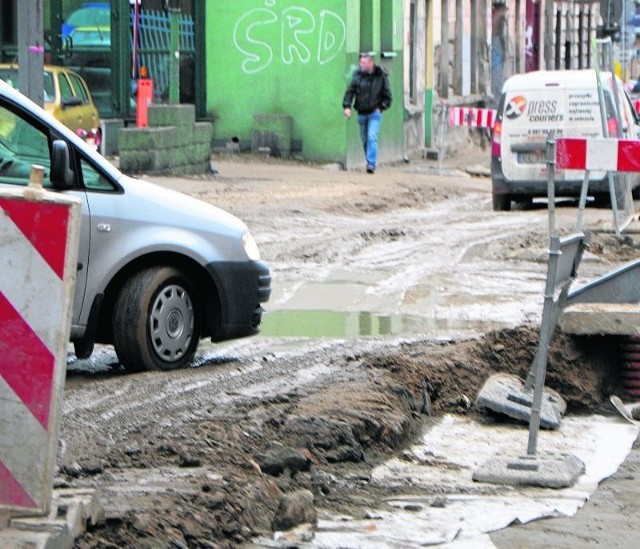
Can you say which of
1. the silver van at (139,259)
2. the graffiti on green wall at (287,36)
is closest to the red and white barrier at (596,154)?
the silver van at (139,259)

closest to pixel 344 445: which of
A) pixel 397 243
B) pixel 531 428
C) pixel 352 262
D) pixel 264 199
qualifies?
pixel 531 428

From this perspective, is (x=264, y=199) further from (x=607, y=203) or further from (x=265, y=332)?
(x=265, y=332)

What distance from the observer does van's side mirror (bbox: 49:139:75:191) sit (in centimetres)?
878

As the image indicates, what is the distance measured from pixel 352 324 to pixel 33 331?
6695 mm

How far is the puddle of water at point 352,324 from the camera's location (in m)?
11.6

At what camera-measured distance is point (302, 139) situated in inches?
1161

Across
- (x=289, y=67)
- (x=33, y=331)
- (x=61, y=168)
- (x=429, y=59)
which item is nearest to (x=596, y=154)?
(x=61, y=168)

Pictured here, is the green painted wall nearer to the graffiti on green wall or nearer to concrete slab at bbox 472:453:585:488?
the graffiti on green wall

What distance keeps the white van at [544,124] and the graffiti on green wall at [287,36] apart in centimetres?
792

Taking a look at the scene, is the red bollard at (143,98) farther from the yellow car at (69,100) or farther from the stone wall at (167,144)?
the stone wall at (167,144)

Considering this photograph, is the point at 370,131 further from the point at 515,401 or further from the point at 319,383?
the point at 515,401

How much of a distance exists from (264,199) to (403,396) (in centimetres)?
1279

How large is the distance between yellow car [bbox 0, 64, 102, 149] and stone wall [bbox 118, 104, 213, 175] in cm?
129

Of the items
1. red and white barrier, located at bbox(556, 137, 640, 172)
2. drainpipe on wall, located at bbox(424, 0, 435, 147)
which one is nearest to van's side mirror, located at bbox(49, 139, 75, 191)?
red and white barrier, located at bbox(556, 137, 640, 172)
